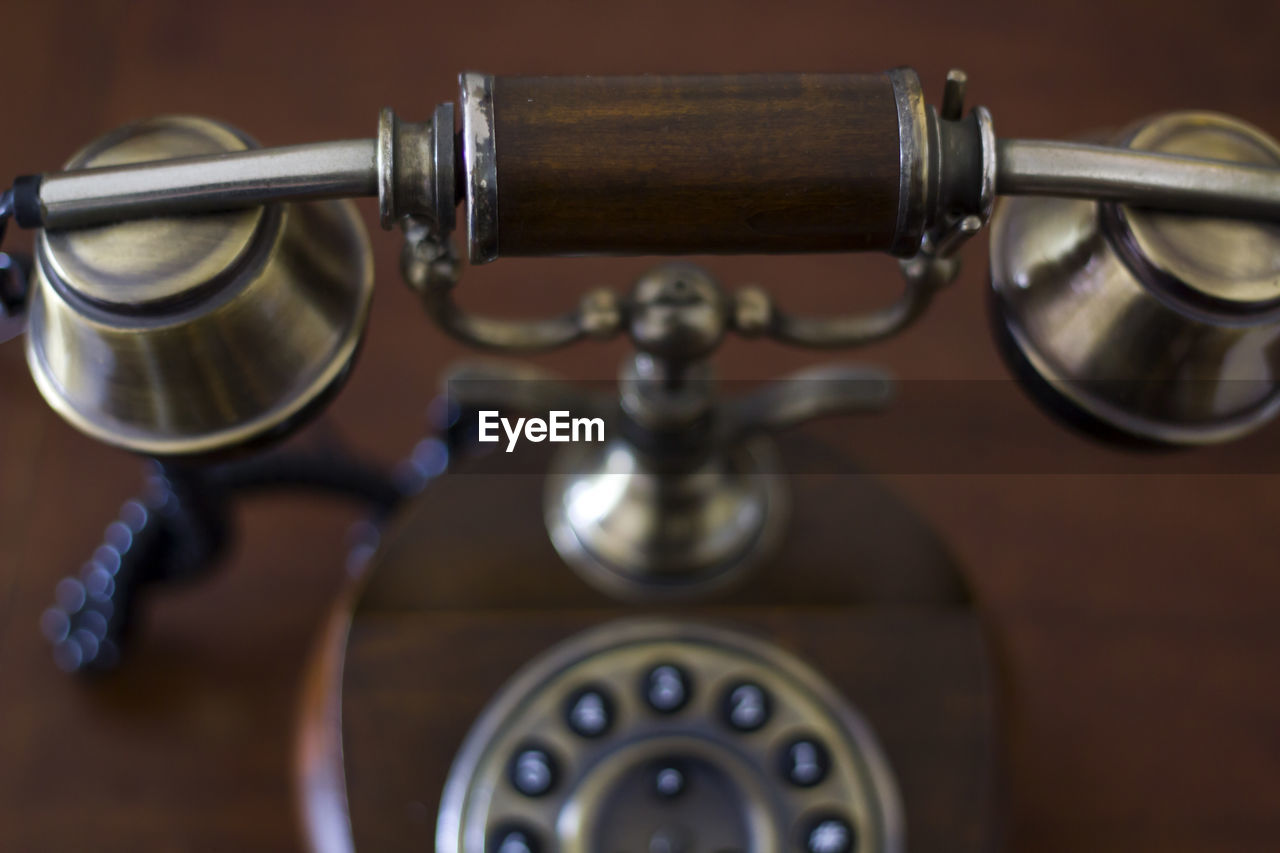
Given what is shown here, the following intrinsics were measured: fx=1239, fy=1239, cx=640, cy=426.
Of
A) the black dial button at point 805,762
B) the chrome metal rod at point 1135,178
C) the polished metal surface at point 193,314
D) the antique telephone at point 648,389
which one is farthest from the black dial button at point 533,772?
the chrome metal rod at point 1135,178

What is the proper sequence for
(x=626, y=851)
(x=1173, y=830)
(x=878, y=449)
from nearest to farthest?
(x=626, y=851) < (x=1173, y=830) < (x=878, y=449)

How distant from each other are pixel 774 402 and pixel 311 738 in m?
0.29

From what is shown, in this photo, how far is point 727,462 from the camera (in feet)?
2.13

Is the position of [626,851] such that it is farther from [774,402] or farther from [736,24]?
[736,24]

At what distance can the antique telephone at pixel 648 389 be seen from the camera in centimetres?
41

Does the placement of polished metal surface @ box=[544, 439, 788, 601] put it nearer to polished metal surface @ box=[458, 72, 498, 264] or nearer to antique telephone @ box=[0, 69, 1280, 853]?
antique telephone @ box=[0, 69, 1280, 853]

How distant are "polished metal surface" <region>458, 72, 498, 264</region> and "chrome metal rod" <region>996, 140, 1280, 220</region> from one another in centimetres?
17

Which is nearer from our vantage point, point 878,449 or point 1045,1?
point 878,449

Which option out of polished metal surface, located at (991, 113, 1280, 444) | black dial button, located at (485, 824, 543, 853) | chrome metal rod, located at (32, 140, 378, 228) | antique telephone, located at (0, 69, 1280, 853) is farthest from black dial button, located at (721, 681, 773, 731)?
chrome metal rod, located at (32, 140, 378, 228)

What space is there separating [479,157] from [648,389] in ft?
0.60

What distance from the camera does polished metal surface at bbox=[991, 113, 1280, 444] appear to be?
44cm

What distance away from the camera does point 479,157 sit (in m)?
0.39

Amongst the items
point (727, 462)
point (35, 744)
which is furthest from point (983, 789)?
point (35, 744)

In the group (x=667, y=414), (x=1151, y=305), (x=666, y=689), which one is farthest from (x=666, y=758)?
(x=1151, y=305)
